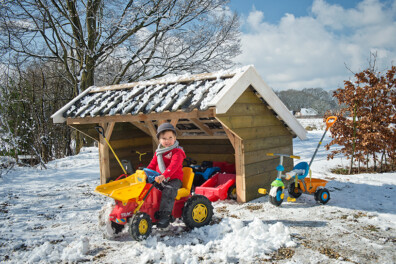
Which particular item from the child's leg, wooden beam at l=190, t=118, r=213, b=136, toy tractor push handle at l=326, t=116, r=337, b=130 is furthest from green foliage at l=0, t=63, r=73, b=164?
toy tractor push handle at l=326, t=116, r=337, b=130

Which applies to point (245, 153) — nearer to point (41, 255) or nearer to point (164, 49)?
point (41, 255)

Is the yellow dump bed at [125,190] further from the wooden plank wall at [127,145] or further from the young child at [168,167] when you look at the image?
the wooden plank wall at [127,145]

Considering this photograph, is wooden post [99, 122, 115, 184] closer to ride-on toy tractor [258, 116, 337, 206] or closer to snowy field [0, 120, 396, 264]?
snowy field [0, 120, 396, 264]

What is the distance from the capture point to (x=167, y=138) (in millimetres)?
3721

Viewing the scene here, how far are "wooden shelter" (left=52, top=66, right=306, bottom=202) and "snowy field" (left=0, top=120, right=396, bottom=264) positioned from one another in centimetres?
78

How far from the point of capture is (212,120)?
20.2 feet

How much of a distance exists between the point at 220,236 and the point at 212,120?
310 centimetres

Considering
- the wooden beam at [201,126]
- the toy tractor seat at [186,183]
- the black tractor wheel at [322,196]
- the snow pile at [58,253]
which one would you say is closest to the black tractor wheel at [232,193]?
the black tractor wheel at [322,196]

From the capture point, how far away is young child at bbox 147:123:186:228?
3.49m

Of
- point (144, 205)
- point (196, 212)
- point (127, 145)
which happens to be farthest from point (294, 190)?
point (127, 145)

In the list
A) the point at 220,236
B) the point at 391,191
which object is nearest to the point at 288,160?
the point at 391,191

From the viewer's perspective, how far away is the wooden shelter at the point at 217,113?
14.9ft

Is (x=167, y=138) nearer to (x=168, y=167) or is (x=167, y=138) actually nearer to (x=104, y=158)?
(x=168, y=167)

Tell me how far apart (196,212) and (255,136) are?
77.6 inches
